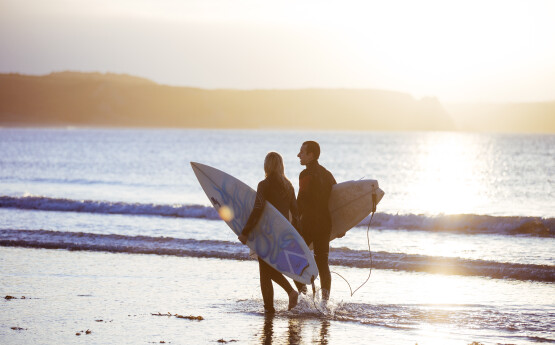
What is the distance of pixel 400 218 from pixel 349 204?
11503mm

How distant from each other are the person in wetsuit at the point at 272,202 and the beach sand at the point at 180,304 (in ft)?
0.93

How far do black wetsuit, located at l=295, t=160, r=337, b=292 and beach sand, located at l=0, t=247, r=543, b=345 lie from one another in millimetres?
727

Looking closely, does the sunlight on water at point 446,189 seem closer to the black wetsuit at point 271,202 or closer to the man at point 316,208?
the man at point 316,208

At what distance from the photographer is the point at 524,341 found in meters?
7.10

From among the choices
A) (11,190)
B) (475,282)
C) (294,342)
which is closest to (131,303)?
(294,342)

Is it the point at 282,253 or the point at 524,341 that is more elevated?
the point at 282,253

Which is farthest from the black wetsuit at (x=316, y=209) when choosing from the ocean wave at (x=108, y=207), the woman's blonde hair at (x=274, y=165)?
the ocean wave at (x=108, y=207)

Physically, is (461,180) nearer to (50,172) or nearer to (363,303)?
(50,172)

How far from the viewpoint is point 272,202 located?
26.3 feet

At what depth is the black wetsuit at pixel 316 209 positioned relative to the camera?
833 centimetres

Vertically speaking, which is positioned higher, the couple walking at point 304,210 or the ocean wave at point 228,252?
the couple walking at point 304,210

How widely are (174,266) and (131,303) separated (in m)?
3.06

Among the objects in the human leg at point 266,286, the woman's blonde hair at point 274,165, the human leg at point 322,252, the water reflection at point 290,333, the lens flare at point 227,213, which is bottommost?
the water reflection at point 290,333

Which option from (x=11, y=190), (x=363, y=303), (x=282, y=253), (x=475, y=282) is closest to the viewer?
(x=282, y=253)
